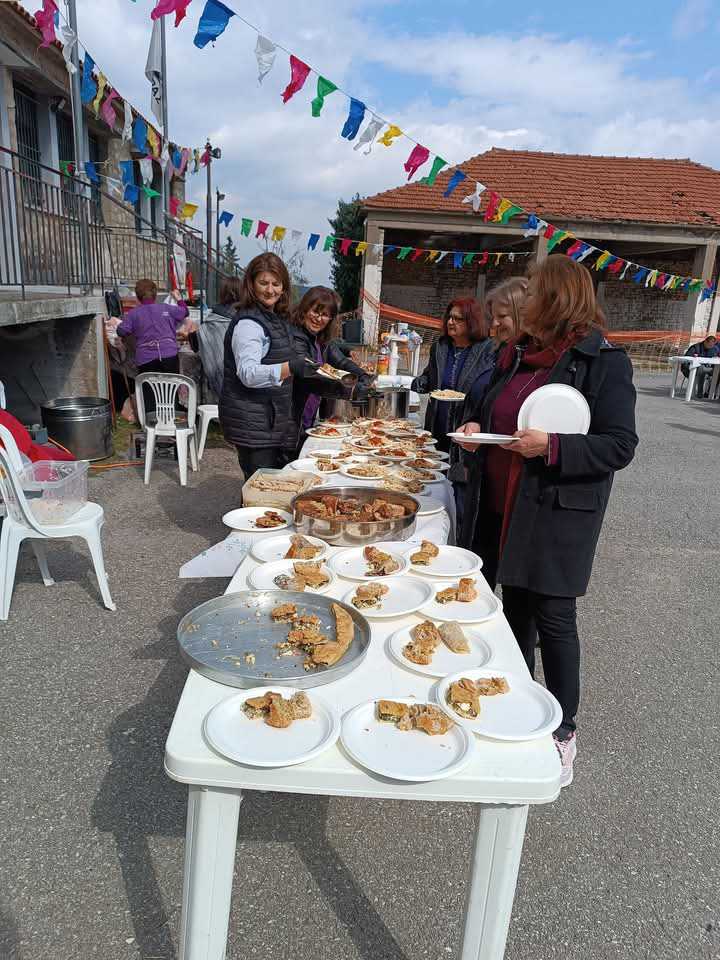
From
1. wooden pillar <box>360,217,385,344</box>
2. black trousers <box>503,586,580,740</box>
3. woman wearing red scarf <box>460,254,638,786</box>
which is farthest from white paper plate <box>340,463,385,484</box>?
wooden pillar <box>360,217,385,344</box>

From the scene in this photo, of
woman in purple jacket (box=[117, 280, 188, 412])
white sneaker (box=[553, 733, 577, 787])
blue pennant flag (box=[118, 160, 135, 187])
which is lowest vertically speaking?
white sneaker (box=[553, 733, 577, 787])

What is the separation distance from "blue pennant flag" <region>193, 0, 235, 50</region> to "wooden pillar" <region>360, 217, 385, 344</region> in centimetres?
1112

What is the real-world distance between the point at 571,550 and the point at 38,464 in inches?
118

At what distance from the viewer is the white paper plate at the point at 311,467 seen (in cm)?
327

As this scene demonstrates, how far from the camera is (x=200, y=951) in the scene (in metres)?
1.32

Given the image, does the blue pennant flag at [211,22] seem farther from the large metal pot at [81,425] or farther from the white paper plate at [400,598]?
the white paper plate at [400,598]

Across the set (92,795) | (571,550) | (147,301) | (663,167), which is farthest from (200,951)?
(663,167)

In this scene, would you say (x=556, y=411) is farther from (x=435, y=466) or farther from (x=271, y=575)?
(x=435, y=466)

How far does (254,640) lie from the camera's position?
159 cm

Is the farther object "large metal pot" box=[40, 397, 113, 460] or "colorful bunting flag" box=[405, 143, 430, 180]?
"colorful bunting flag" box=[405, 143, 430, 180]

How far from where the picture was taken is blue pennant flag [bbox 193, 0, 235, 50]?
521 cm

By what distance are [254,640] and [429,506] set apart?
1.36 meters

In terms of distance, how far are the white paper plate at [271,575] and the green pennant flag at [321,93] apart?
6.19 meters

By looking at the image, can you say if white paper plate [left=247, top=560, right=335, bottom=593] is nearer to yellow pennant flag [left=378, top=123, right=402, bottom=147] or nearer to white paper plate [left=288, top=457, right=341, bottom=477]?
white paper plate [left=288, top=457, right=341, bottom=477]
